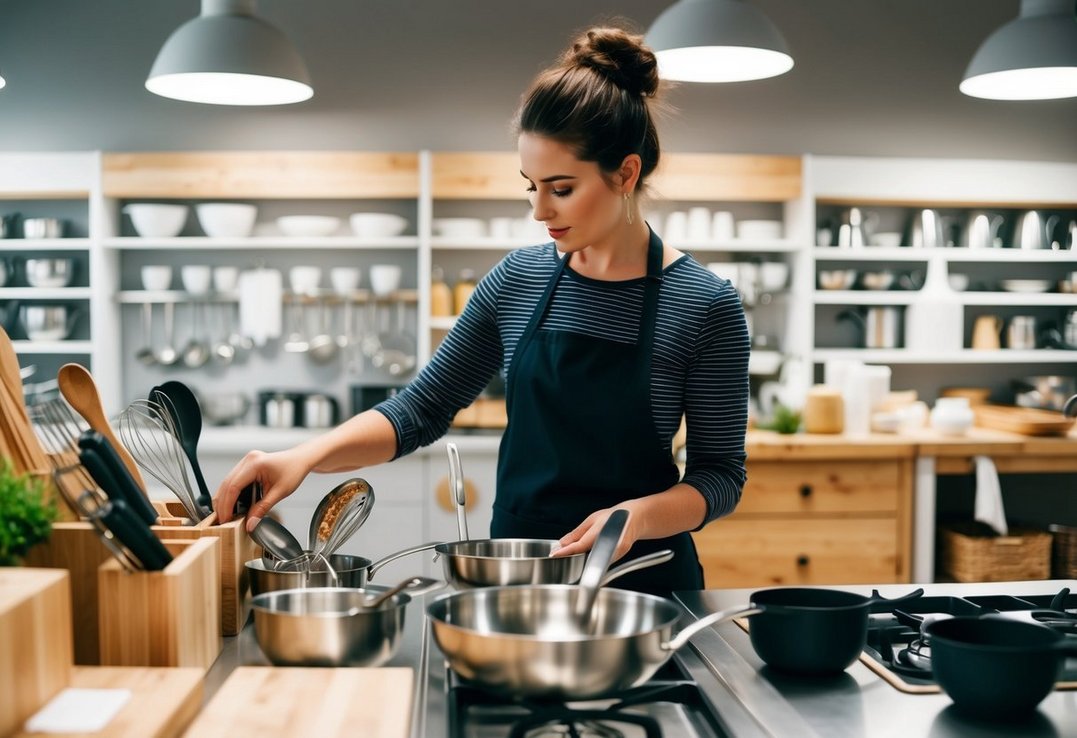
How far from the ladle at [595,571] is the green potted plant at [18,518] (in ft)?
1.75

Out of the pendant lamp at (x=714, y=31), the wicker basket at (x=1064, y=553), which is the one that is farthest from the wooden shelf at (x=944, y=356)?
the pendant lamp at (x=714, y=31)

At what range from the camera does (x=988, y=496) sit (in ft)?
13.2

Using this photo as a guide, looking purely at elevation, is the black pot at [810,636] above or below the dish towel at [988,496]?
above

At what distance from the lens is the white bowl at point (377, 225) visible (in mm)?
4469

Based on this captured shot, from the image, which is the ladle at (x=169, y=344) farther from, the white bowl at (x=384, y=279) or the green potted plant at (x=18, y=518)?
the green potted plant at (x=18, y=518)

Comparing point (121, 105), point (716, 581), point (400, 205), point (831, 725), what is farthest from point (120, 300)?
point (831, 725)

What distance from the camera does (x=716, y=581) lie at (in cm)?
395

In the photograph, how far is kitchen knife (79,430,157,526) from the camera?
1031 mm

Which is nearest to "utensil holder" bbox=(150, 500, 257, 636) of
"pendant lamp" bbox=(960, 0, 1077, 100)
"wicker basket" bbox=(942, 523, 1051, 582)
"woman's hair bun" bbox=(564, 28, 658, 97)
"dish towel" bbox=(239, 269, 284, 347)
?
"woman's hair bun" bbox=(564, 28, 658, 97)

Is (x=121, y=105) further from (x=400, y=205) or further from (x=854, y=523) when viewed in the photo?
(x=854, y=523)

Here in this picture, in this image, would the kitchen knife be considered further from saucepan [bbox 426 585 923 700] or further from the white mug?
the white mug

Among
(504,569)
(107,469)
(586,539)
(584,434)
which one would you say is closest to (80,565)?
(107,469)

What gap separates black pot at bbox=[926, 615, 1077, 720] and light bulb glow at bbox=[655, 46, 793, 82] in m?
2.19

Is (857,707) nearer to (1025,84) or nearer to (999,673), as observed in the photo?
(999,673)
